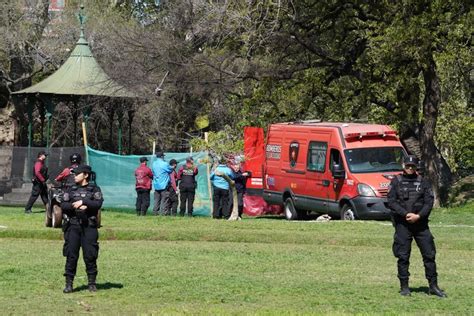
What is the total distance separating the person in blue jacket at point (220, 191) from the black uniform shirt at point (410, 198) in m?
15.3

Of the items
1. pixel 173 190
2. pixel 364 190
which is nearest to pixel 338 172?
pixel 364 190

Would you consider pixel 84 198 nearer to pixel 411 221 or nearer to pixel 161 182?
pixel 411 221

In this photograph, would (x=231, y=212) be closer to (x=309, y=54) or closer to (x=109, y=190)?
(x=109, y=190)

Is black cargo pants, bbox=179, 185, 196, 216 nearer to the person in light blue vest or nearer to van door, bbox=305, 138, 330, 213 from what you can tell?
the person in light blue vest

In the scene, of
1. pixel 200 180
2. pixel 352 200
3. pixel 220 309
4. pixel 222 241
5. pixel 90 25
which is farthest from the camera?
pixel 90 25

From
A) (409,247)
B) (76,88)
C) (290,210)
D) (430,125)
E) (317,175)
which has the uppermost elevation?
(76,88)

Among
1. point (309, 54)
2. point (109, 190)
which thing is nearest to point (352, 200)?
point (109, 190)

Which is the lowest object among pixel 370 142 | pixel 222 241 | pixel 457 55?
pixel 222 241

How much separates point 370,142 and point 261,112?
417 inches

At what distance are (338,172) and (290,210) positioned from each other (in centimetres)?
338

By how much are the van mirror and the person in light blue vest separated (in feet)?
15.3

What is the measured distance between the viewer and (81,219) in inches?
560

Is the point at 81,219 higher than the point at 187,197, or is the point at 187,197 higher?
the point at 81,219

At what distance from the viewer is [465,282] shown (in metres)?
15.9
